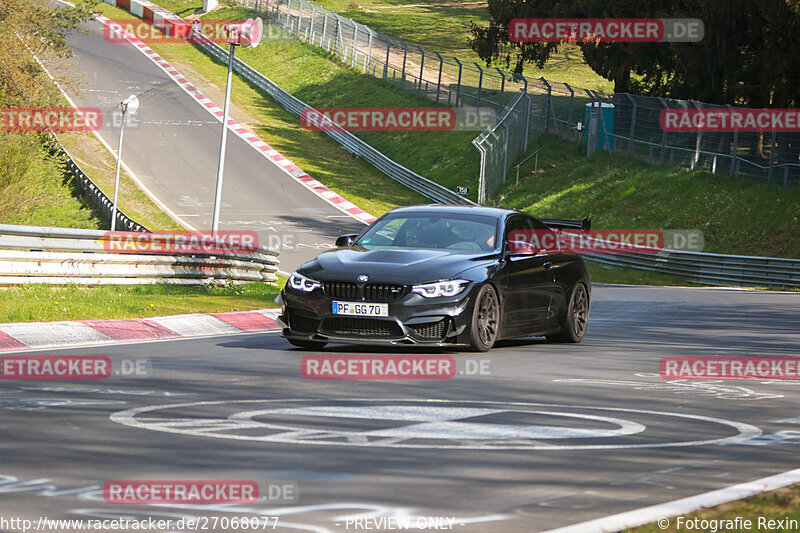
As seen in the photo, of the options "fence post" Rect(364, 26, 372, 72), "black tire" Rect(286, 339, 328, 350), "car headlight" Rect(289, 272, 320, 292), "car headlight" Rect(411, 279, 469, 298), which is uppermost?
"fence post" Rect(364, 26, 372, 72)

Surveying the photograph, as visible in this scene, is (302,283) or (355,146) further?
(355,146)

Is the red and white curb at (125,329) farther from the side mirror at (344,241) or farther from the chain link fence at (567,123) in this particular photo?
the chain link fence at (567,123)

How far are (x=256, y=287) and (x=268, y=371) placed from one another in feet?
38.1

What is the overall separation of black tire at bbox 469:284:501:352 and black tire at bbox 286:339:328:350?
1.65m

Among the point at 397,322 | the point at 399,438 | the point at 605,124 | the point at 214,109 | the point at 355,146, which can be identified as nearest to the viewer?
the point at 399,438

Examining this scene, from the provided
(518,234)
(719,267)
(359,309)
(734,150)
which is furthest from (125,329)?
(734,150)

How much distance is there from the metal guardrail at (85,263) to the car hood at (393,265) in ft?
19.0

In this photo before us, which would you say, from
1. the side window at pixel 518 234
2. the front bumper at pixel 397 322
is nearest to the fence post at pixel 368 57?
the side window at pixel 518 234

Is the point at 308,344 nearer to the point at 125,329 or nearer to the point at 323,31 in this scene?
the point at 125,329

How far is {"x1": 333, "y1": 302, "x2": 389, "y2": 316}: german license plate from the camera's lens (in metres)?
11.8

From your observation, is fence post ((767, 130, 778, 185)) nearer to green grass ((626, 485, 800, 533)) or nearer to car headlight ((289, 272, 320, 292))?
car headlight ((289, 272, 320, 292))

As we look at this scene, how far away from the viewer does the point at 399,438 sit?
285 inches

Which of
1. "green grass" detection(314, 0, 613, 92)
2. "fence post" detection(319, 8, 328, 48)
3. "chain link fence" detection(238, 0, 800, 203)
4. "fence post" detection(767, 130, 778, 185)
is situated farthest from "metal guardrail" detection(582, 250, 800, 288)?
"green grass" detection(314, 0, 613, 92)

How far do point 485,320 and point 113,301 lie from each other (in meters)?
5.88
